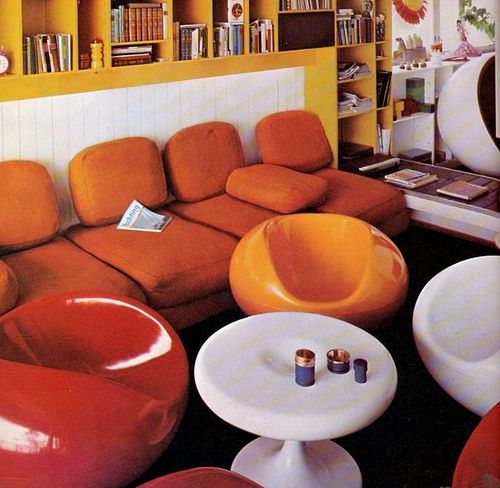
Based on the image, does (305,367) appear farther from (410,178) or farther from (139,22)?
(410,178)

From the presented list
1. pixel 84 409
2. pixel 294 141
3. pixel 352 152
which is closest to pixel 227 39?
pixel 294 141

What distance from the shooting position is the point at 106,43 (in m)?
3.85

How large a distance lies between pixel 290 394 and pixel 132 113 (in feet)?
8.25

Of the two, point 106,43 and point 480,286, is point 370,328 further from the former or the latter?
point 106,43

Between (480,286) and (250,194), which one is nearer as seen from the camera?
(480,286)

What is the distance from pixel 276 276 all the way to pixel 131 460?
4.09 ft

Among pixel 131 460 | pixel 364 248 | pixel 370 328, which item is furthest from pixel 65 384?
pixel 364 248

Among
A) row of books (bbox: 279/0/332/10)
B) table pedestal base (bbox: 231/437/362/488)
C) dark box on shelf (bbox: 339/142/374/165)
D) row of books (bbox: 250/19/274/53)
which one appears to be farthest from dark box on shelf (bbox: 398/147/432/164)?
table pedestal base (bbox: 231/437/362/488)

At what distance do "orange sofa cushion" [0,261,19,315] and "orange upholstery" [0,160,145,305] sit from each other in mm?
124

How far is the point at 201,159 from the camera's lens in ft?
14.6

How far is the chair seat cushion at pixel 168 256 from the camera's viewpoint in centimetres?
346

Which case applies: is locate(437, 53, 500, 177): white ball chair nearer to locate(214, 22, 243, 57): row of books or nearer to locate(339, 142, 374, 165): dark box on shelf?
locate(214, 22, 243, 57): row of books

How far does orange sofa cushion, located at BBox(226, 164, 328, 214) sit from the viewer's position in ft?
13.9

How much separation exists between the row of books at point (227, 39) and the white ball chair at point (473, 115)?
7.00ft
